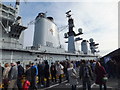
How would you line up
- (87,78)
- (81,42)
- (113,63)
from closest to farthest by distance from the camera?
(87,78) < (113,63) < (81,42)

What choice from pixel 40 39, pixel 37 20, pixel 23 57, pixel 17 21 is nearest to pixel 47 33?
pixel 40 39

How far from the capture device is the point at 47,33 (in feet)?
69.8

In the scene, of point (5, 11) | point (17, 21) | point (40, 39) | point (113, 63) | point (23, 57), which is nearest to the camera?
point (113, 63)

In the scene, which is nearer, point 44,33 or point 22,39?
point 22,39

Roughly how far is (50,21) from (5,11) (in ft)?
27.3

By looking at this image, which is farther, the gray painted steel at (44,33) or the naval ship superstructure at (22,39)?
the gray painted steel at (44,33)

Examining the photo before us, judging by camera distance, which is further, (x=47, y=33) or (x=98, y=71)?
(x=47, y=33)

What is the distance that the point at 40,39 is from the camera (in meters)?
20.8

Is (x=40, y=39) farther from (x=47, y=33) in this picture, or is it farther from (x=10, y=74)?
(x=10, y=74)

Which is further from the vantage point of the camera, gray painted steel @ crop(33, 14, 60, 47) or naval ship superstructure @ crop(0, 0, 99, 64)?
gray painted steel @ crop(33, 14, 60, 47)

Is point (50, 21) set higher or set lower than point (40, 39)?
higher

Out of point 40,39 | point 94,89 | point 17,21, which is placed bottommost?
point 94,89

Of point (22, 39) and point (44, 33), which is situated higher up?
point (44, 33)

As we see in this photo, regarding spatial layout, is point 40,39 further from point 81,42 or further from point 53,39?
point 81,42
